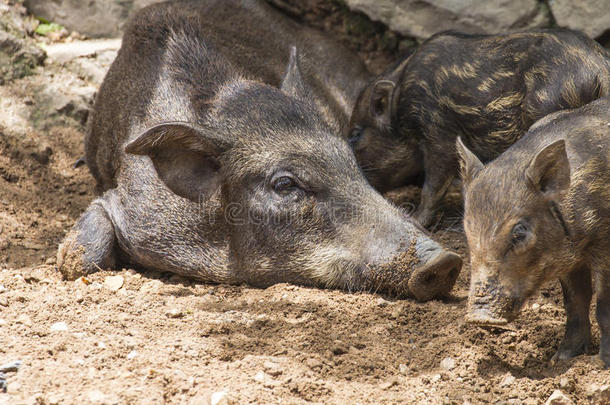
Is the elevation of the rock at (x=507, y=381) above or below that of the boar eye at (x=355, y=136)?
above

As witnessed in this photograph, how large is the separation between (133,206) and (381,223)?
1.66m

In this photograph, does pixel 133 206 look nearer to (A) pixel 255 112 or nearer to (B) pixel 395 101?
(A) pixel 255 112

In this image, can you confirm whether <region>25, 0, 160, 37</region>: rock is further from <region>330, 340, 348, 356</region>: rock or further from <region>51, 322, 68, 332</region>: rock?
<region>330, 340, 348, 356</region>: rock

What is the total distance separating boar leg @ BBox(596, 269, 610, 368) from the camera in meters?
3.46

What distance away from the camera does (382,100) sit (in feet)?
19.6

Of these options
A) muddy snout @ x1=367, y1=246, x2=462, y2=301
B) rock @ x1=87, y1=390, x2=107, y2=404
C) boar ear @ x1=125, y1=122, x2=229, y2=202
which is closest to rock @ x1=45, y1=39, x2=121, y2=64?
boar ear @ x1=125, y1=122, x2=229, y2=202

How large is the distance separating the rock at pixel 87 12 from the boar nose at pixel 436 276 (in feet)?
14.7

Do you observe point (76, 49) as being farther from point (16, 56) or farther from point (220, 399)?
point (220, 399)

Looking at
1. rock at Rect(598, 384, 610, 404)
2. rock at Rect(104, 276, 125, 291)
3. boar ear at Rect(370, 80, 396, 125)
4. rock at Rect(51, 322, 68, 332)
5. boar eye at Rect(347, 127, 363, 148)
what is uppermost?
boar ear at Rect(370, 80, 396, 125)

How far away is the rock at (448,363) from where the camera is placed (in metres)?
3.56

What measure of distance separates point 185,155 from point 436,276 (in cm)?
166

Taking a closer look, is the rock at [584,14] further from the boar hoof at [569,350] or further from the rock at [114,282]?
the rock at [114,282]

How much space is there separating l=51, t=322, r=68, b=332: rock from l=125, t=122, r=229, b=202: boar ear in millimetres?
1060

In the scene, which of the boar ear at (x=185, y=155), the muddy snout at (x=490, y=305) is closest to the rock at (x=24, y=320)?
the boar ear at (x=185, y=155)
